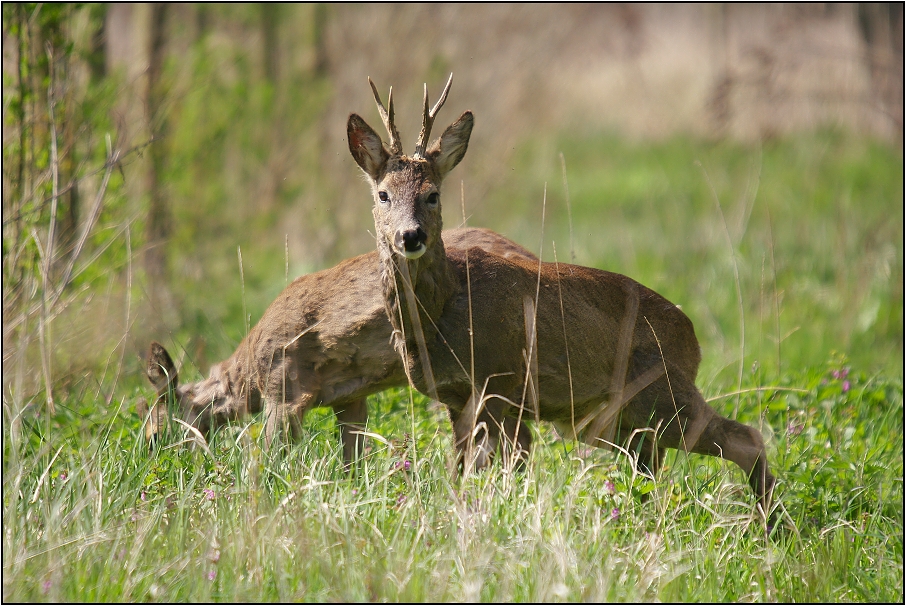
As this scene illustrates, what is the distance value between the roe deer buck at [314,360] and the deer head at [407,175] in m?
0.63

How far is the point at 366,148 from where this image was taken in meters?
4.70

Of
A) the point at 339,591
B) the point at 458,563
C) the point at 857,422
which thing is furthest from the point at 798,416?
the point at 339,591

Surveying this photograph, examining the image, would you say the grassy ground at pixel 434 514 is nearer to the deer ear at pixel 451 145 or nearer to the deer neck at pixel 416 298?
the deer neck at pixel 416 298

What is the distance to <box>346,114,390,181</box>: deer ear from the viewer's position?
15.4ft

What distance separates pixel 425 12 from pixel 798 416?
769 centimetres

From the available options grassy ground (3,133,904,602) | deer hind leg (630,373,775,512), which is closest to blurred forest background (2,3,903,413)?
grassy ground (3,133,904,602)

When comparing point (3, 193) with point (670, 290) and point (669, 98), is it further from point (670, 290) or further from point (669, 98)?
point (669, 98)

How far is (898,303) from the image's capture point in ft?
30.9

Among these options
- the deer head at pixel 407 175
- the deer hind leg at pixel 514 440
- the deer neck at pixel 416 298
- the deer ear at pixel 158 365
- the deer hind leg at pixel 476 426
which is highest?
the deer head at pixel 407 175

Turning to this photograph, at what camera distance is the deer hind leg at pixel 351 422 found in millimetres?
5426

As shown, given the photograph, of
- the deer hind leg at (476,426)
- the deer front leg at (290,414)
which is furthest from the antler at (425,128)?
the deer front leg at (290,414)

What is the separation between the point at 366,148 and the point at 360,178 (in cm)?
155

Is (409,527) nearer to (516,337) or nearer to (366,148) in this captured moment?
(516,337)

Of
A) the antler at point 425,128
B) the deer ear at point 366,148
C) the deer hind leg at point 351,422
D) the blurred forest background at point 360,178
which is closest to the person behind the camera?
the antler at point 425,128
